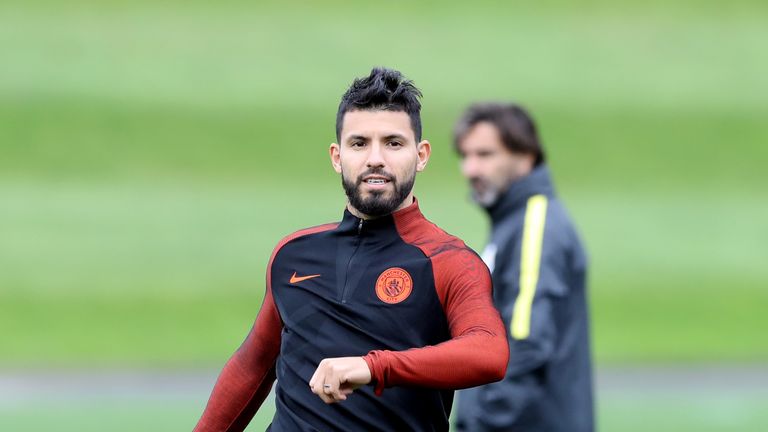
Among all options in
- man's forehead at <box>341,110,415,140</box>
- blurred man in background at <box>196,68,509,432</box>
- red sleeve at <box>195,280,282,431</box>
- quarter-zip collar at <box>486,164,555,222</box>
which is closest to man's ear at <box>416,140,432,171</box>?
blurred man in background at <box>196,68,509,432</box>

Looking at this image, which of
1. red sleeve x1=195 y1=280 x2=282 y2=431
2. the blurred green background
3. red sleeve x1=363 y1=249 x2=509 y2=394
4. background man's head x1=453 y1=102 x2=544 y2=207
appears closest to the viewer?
red sleeve x1=363 y1=249 x2=509 y2=394

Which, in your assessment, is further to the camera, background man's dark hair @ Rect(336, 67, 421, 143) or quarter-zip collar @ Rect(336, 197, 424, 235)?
quarter-zip collar @ Rect(336, 197, 424, 235)

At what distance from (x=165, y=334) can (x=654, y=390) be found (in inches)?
235

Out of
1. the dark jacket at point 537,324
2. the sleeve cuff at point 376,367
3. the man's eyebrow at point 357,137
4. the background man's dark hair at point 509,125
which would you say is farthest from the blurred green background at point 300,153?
the sleeve cuff at point 376,367

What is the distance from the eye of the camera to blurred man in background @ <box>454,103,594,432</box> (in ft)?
20.4

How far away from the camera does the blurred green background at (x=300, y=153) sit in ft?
55.5

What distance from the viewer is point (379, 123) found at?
4.05 m

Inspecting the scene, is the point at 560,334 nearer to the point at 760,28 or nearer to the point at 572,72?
the point at 572,72

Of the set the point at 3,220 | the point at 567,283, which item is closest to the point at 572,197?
the point at 3,220

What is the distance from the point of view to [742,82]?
22.3 meters

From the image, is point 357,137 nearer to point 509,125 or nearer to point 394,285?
point 394,285

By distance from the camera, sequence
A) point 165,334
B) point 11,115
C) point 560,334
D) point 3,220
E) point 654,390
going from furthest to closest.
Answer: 1. point 11,115
2. point 3,220
3. point 165,334
4. point 654,390
5. point 560,334

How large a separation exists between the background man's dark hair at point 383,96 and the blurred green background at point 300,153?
11121 millimetres

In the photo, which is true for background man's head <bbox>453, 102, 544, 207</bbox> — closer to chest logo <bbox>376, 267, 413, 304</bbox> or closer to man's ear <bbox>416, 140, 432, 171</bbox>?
man's ear <bbox>416, 140, 432, 171</bbox>
